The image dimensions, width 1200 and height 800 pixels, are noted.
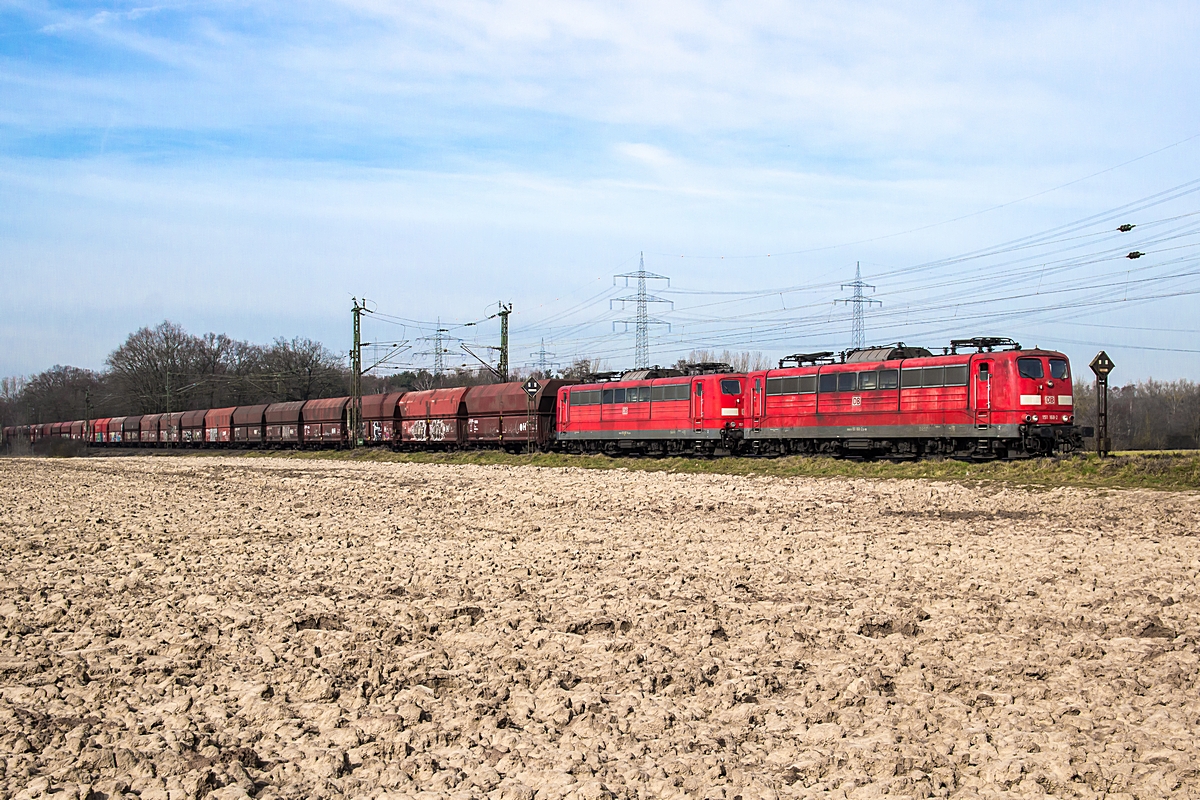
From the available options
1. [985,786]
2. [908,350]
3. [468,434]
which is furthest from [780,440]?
[985,786]

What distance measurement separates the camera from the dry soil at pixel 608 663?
5688 mm

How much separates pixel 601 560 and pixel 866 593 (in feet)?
12.7

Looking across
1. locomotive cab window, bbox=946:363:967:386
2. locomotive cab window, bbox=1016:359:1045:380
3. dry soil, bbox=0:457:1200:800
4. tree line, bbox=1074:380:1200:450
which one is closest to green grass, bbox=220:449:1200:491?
locomotive cab window, bbox=946:363:967:386

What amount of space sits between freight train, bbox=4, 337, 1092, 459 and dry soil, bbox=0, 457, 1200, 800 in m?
12.5

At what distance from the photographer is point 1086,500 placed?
66.0ft

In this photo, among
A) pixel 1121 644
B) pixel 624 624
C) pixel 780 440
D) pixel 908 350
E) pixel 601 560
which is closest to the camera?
pixel 1121 644

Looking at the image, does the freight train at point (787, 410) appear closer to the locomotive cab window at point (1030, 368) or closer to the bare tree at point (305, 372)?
the locomotive cab window at point (1030, 368)

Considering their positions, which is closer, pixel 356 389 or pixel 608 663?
pixel 608 663

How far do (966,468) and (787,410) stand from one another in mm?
8547

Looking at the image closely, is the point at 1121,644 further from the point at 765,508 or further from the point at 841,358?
the point at 841,358

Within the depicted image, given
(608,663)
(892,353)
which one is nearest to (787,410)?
(892,353)

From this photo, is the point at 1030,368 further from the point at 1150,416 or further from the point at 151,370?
the point at 151,370

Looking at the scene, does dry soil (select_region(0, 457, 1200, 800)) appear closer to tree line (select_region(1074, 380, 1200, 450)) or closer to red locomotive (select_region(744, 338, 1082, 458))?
red locomotive (select_region(744, 338, 1082, 458))

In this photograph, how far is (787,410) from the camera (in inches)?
1385
